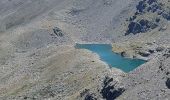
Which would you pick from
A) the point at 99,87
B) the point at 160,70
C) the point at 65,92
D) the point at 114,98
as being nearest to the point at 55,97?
the point at 65,92

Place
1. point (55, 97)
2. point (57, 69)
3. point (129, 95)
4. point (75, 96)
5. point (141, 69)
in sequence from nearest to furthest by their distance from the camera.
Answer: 1. point (129, 95)
2. point (141, 69)
3. point (75, 96)
4. point (55, 97)
5. point (57, 69)

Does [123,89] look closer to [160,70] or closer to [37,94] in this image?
[160,70]

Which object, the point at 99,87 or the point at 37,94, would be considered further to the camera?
the point at 37,94

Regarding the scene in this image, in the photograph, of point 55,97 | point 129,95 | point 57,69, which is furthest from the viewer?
point 57,69

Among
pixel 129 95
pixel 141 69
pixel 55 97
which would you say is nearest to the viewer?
pixel 129 95

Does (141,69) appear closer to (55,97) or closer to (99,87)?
(99,87)

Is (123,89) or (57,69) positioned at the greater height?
(123,89)

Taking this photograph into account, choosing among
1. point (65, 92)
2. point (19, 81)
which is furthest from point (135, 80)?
point (19, 81)

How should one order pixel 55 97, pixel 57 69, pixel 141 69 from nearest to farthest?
pixel 141 69
pixel 55 97
pixel 57 69

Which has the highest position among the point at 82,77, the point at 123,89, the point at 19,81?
the point at 123,89
